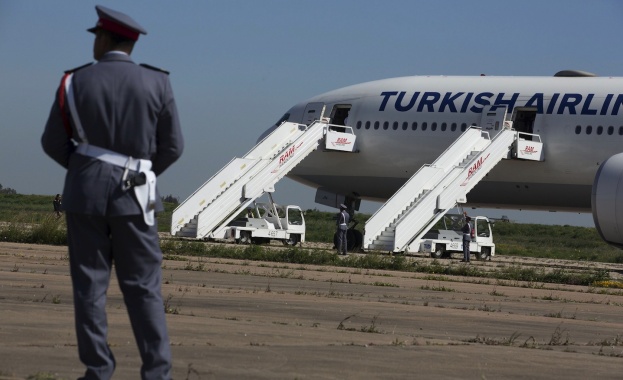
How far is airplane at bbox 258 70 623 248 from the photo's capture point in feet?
117

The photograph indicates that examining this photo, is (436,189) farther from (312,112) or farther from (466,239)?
(312,112)

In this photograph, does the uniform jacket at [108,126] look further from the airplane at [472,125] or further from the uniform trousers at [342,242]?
the airplane at [472,125]

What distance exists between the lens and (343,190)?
41.2 metres

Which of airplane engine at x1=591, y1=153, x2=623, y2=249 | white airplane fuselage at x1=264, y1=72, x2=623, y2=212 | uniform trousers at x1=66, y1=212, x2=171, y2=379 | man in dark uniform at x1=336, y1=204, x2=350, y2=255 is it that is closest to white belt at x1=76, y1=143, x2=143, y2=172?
uniform trousers at x1=66, y1=212, x2=171, y2=379

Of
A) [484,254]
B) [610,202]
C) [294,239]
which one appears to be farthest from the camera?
[294,239]

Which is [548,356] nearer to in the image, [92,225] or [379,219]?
[92,225]

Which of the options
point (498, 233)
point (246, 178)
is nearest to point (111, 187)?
point (246, 178)

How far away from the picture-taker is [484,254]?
37969mm

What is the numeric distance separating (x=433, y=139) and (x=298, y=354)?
97.9ft

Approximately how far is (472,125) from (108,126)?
103ft

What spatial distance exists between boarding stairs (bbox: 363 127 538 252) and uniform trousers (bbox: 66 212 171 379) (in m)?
27.8

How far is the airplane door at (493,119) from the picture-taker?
122 ft

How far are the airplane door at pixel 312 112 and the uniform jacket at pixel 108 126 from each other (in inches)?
1331

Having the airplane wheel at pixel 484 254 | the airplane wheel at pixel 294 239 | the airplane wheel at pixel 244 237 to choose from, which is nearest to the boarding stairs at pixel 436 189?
the airplane wheel at pixel 484 254
